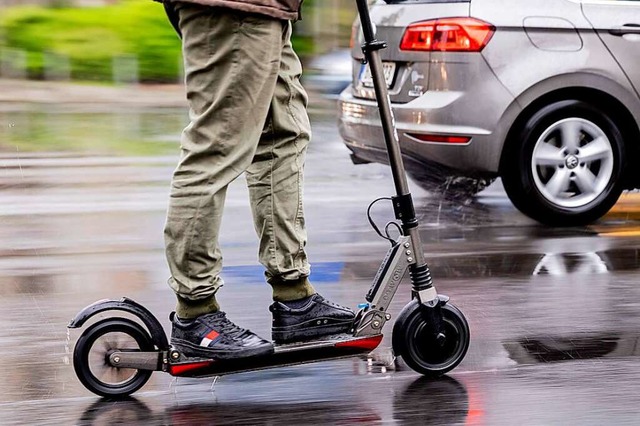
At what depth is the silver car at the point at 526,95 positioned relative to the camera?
7383mm

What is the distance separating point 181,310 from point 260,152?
22.1 inches

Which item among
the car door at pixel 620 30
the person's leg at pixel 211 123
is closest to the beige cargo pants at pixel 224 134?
the person's leg at pixel 211 123

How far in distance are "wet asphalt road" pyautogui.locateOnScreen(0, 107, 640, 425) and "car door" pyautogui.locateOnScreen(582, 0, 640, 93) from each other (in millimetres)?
912

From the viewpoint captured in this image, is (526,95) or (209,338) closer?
(209,338)

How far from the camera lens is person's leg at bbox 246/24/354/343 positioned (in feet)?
13.8

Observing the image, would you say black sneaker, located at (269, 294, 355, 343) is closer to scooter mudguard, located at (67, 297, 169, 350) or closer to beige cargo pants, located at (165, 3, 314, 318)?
beige cargo pants, located at (165, 3, 314, 318)

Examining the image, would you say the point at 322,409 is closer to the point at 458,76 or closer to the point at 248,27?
the point at 248,27

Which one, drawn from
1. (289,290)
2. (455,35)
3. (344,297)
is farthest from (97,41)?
(289,290)

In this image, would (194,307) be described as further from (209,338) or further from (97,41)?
(97,41)

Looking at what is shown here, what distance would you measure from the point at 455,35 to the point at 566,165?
102 centimetres

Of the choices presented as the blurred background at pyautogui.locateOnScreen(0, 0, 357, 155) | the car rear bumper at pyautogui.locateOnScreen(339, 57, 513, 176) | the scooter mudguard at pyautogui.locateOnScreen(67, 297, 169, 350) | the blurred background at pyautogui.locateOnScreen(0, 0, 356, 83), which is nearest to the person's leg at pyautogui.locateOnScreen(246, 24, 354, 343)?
the scooter mudguard at pyautogui.locateOnScreen(67, 297, 169, 350)

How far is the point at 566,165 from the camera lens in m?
7.62

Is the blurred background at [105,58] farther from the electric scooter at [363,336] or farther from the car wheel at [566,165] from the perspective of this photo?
the electric scooter at [363,336]

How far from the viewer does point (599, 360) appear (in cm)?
461
